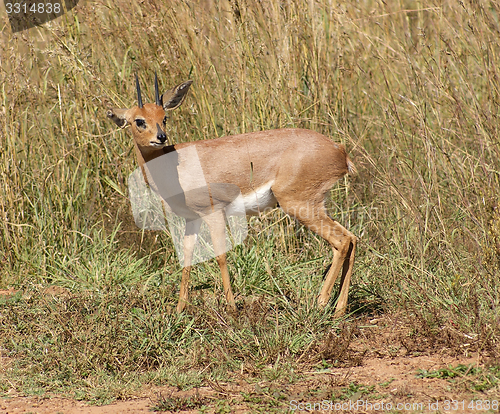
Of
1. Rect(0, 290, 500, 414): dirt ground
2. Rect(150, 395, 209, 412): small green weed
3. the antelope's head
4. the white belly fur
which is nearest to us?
Rect(0, 290, 500, 414): dirt ground

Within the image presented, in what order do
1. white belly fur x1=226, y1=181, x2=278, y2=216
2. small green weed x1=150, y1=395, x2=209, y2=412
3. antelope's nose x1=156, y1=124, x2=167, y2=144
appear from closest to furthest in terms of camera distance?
small green weed x1=150, y1=395, x2=209, y2=412, antelope's nose x1=156, y1=124, x2=167, y2=144, white belly fur x1=226, y1=181, x2=278, y2=216

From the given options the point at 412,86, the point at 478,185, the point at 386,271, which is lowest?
the point at 386,271

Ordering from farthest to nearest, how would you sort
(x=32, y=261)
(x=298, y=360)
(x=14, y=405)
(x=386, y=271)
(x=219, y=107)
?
(x=219, y=107)
(x=32, y=261)
(x=386, y=271)
(x=298, y=360)
(x=14, y=405)

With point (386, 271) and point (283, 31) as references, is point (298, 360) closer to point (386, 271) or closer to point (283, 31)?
point (386, 271)

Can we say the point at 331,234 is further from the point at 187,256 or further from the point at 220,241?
the point at 187,256

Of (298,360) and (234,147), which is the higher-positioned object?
(234,147)

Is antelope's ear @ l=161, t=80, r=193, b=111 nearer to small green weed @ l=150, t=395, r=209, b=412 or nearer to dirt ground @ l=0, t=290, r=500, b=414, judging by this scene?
dirt ground @ l=0, t=290, r=500, b=414

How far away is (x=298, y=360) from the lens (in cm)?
339

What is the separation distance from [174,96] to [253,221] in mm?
1265

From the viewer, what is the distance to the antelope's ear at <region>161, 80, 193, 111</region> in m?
4.33

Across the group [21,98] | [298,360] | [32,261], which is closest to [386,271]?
[298,360]

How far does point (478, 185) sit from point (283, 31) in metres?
2.10

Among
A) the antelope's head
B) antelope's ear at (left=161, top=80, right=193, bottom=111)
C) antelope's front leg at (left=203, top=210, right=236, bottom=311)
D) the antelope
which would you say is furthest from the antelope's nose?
antelope's front leg at (left=203, top=210, right=236, bottom=311)

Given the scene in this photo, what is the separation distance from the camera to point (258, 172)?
429cm
